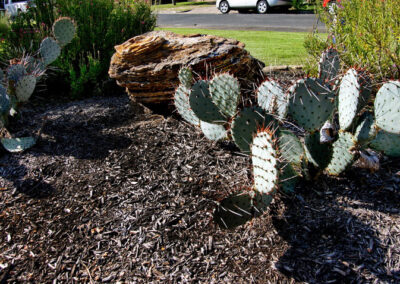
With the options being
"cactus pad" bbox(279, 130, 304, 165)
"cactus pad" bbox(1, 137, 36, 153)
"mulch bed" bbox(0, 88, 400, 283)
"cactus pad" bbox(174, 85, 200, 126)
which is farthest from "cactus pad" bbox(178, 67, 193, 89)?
"cactus pad" bbox(1, 137, 36, 153)

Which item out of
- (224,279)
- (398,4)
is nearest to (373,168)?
(224,279)

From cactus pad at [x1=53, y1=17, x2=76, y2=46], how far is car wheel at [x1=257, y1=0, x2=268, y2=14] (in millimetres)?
15711

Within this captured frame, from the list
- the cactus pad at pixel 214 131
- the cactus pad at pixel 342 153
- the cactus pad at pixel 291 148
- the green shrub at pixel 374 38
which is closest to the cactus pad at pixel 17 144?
the cactus pad at pixel 214 131

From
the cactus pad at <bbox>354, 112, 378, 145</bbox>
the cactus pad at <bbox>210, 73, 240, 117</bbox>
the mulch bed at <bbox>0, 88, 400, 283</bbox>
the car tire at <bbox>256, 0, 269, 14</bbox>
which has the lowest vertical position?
the mulch bed at <bbox>0, 88, 400, 283</bbox>

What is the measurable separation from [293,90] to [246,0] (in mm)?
18390

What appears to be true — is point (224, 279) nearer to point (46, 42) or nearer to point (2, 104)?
point (2, 104)

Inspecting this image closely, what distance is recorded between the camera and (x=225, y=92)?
266 centimetres

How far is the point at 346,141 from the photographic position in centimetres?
248

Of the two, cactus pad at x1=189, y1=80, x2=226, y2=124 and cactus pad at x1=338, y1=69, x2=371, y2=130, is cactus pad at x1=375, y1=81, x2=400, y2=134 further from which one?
cactus pad at x1=189, y1=80, x2=226, y2=124

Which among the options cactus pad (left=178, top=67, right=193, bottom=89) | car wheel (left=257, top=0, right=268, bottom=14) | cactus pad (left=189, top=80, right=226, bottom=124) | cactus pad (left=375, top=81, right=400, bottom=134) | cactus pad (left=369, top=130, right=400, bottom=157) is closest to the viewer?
cactus pad (left=375, top=81, right=400, bottom=134)

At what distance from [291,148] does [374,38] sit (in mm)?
2141

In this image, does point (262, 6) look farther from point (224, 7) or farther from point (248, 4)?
point (224, 7)

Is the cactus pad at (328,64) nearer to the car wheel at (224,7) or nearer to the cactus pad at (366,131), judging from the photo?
the cactus pad at (366,131)

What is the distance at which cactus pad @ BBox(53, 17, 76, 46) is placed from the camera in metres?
4.71
